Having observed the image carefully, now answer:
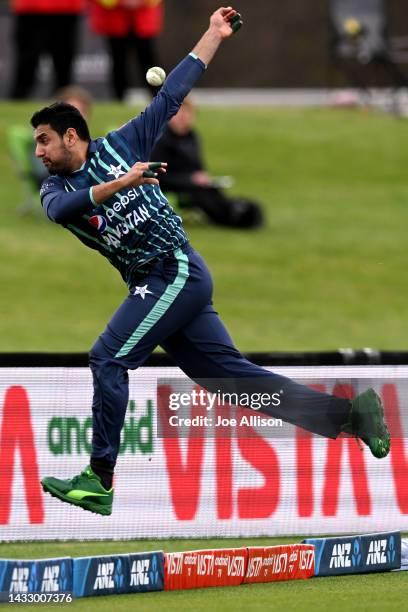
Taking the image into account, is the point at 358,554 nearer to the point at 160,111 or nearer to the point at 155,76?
the point at 160,111

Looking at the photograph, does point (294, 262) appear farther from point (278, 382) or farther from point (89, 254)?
point (278, 382)

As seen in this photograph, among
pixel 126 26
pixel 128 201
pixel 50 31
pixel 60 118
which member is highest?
pixel 60 118

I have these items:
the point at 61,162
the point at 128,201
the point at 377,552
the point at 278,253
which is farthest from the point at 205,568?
the point at 278,253

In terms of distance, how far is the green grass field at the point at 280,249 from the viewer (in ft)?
50.3

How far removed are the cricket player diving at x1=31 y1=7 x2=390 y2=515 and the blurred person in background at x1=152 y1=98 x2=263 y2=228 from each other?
30.4ft

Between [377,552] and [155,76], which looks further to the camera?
[377,552]

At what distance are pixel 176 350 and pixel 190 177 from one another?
392 inches

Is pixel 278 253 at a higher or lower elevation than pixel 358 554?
lower

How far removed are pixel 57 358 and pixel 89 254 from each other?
951 cm

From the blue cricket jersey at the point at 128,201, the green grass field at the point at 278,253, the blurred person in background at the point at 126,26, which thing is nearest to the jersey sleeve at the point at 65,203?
the blue cricket jersey at the point at 128,201

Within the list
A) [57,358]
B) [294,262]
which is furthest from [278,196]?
[57,358]

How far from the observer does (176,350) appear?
809 cm

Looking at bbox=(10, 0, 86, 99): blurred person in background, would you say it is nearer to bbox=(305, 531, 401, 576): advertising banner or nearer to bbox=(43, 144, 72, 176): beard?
bbox=(43, 144, 72, 176): beard

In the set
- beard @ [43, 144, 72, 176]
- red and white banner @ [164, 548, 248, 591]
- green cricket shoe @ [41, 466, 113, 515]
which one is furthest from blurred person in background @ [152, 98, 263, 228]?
red and white banner @ [164, 548, 248, 591]
